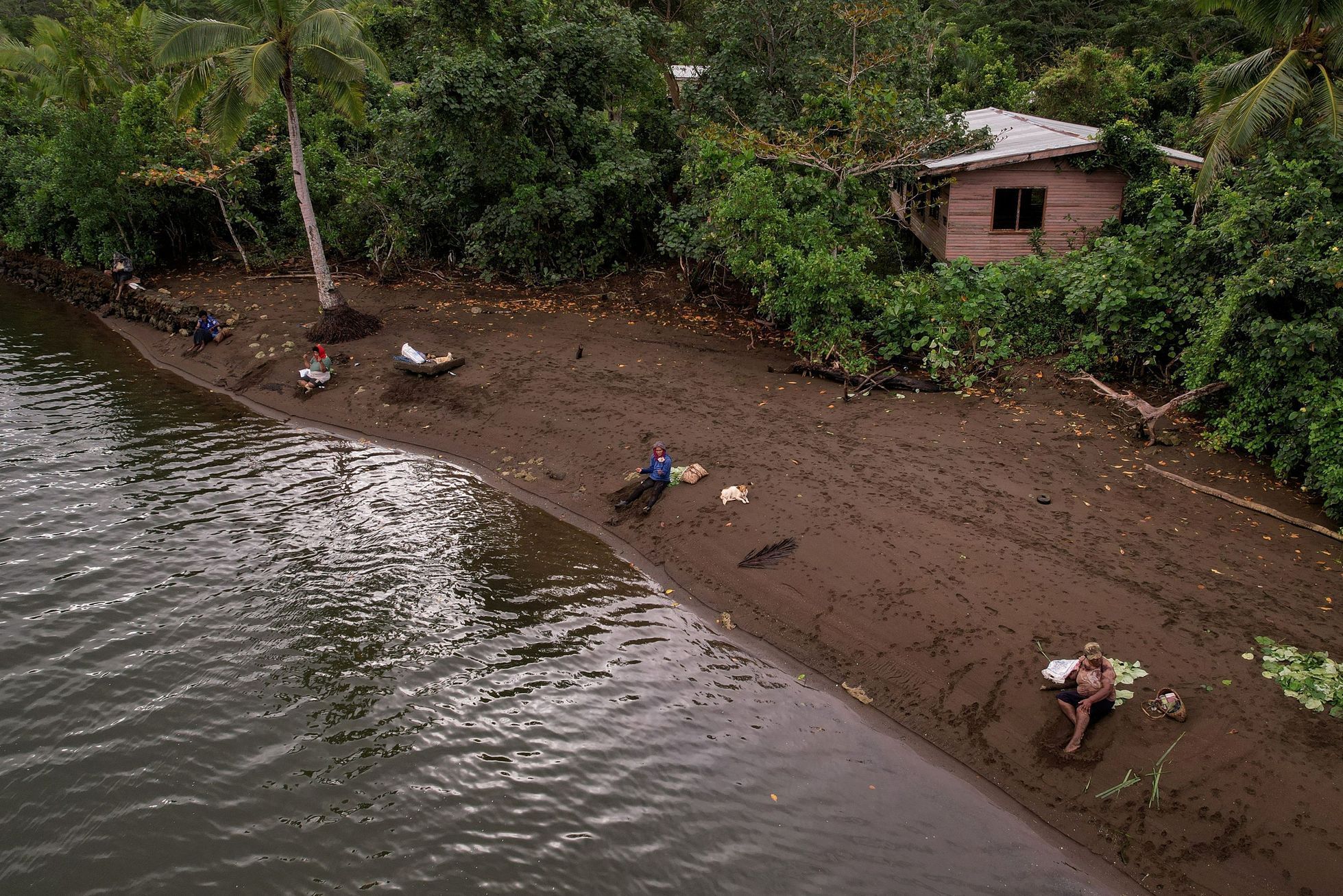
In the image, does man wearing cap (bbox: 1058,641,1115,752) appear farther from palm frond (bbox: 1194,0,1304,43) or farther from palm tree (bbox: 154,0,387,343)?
palm tree (bbox: 154,0,387,343)

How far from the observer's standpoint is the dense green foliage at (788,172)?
1246cm

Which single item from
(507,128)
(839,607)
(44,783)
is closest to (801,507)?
(839,607)

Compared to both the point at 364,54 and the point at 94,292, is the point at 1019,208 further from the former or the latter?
the point at 94,292

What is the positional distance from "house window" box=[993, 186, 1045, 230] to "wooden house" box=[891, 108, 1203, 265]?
18 millimetres

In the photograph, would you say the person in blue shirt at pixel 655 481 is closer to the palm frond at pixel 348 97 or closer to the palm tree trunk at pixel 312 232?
the palm tree trunk at pixel 312 232

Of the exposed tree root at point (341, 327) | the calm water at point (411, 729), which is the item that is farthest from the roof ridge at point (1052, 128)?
the exposed tree root at point (341, 327)

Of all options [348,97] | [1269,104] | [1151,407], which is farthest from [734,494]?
[348,97]

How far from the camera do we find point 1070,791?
26.2 feet

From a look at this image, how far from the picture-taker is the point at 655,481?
43.7 feet

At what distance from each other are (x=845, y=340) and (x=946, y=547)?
6.75 m

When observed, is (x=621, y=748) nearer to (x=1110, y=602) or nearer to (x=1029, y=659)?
(x=1029, y=659)

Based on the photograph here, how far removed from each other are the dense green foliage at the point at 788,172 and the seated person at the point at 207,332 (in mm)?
5395

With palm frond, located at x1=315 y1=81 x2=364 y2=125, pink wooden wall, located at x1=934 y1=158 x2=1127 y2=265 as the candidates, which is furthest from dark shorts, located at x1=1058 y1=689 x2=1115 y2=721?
palm frond, located at x1=315 y1=81 x2=364 y2=125

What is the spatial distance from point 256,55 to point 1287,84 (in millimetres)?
21260
